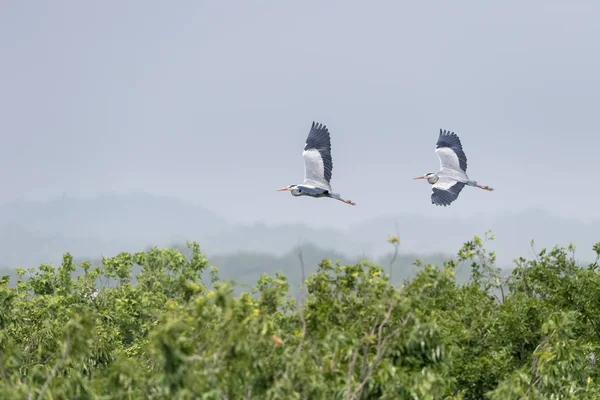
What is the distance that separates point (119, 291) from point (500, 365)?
21.3 metres

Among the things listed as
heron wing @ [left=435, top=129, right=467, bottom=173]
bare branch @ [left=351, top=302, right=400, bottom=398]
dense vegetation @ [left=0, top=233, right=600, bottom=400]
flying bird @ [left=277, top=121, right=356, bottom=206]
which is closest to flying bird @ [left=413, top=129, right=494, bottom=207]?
heron wing @ [left=435, top=129, right=467, bottom=173]

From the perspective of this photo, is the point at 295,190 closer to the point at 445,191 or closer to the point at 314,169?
the point at 314,169

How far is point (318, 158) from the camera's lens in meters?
27.5

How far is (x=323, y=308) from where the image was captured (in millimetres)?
12633

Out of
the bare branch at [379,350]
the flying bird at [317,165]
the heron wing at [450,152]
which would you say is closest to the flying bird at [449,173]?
the heron wing at [450,152]

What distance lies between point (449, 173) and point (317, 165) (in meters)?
5.11

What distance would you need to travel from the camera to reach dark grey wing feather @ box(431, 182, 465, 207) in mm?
27219

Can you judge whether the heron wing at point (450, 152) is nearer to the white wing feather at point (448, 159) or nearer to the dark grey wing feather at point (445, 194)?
the white wing feather at point (448, 159)

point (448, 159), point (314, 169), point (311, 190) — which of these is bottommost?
point (311, 190)

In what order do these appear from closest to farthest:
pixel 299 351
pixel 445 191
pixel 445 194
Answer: pixel 299 351
pixel 445 194
pixel 445 191

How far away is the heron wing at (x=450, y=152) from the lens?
3125cm

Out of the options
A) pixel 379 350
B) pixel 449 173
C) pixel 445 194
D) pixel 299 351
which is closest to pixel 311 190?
pixel 445 194

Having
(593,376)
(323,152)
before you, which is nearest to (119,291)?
(323,152)

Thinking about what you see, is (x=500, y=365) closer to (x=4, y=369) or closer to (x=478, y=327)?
(x=478, y=327)
